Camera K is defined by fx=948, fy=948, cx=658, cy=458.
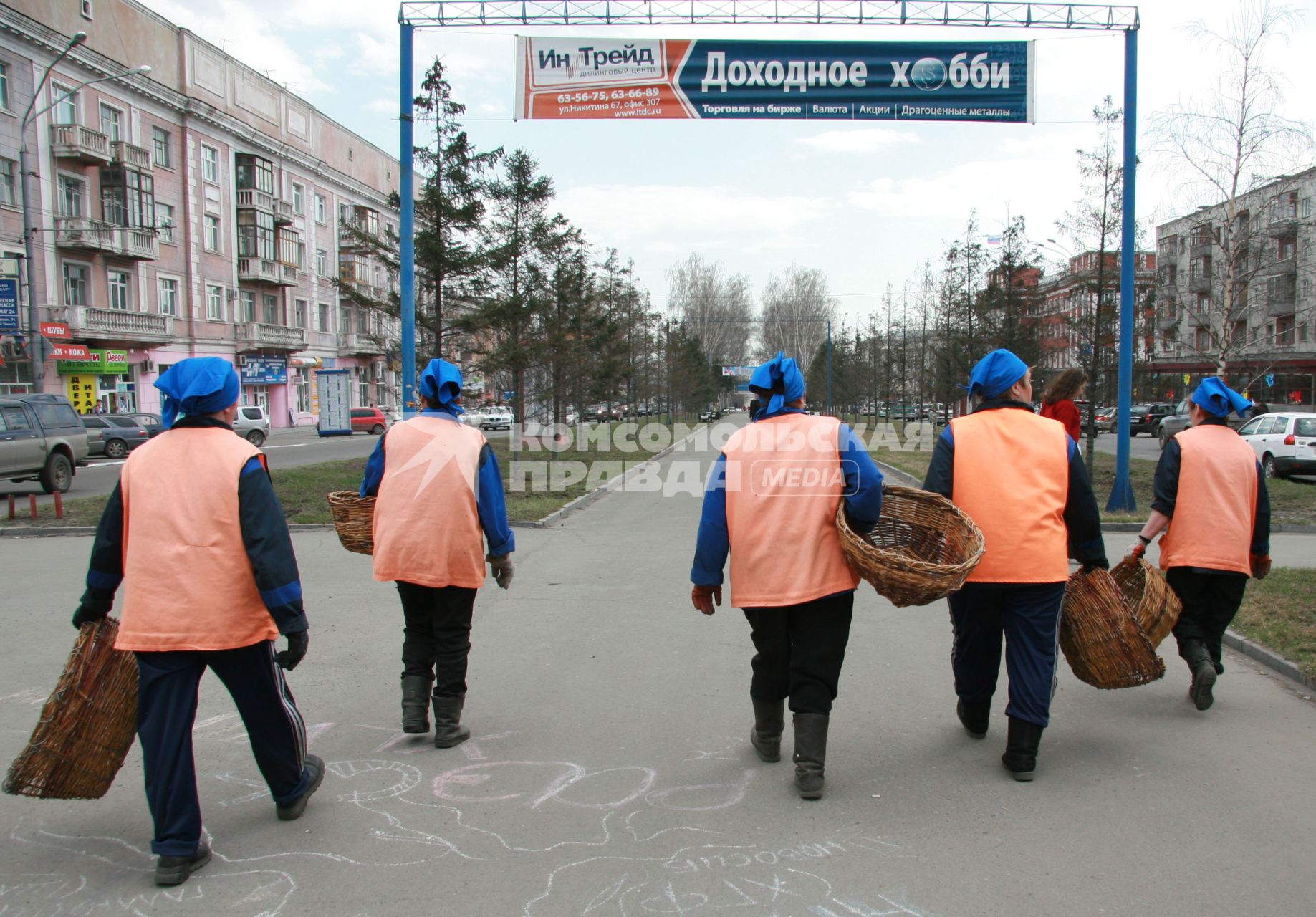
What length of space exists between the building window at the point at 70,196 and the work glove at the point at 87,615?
134 feet

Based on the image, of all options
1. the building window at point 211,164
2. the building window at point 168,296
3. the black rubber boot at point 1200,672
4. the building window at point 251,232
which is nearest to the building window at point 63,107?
the building window at point 168,296

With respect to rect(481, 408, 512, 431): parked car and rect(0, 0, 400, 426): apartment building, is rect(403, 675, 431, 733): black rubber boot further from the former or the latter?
rect(481, 408, 512, 431): parked car

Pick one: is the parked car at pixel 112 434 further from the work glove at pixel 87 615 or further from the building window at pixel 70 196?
the work glove at pixel 87 615

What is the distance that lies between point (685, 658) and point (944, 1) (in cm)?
887

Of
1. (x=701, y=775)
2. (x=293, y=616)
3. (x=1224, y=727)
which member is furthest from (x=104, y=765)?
(x=1224, y=727)

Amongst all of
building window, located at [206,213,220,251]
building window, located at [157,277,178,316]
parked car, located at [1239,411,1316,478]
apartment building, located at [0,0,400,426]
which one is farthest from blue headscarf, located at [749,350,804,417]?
building window, located at [206,213,220,251]

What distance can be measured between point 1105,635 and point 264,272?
52.1 meters

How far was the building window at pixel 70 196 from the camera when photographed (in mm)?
37406

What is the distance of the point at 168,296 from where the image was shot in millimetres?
44062

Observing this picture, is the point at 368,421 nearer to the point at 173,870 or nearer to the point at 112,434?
the point at 112,434

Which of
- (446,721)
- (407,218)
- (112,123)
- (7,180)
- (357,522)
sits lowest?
(446,721)

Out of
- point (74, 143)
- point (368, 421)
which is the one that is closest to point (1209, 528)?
point (74, 143)

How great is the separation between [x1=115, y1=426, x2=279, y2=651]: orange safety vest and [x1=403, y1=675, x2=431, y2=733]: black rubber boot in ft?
4.44

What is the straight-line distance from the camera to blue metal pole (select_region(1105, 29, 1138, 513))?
1242 centimetres
